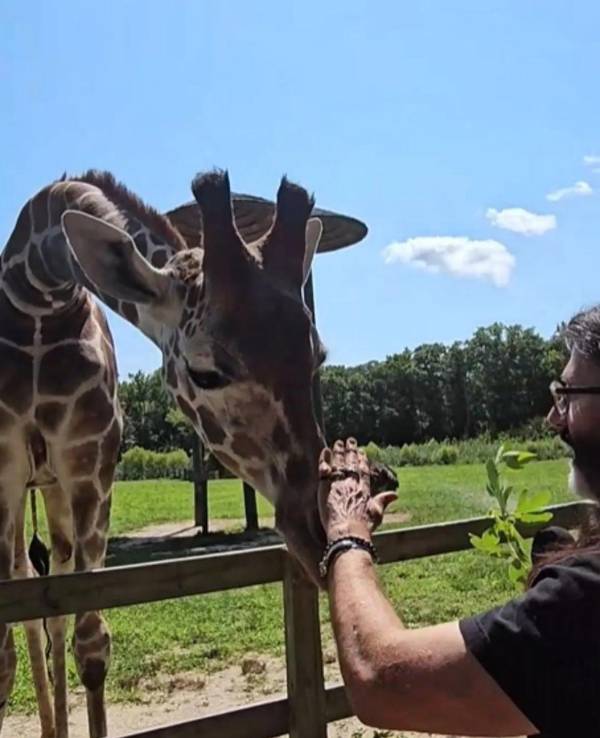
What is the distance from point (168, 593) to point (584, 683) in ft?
7.22

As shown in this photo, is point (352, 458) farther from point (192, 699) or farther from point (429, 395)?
point (429, 395)

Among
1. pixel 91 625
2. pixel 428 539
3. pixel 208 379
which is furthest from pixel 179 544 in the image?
pixel 208 379

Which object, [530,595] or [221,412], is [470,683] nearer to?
[530,595]

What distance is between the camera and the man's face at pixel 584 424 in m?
1.43

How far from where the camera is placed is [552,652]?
3.99 ft

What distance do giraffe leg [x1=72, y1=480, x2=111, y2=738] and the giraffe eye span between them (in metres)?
1.44

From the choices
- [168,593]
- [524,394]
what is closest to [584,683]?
[168,593]

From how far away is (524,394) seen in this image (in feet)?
144

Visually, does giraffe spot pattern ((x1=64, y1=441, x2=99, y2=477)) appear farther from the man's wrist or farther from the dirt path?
the dirt path

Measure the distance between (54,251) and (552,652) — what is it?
10.1ft

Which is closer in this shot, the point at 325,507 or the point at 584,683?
the point at 584,683

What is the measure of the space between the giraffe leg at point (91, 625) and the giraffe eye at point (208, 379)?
1.44 m

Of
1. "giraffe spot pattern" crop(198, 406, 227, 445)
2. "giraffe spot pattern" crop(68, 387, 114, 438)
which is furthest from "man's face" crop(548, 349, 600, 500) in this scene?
"giraffe spot pattern" crop(68, 387, 114, 438)

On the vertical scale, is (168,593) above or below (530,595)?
below
